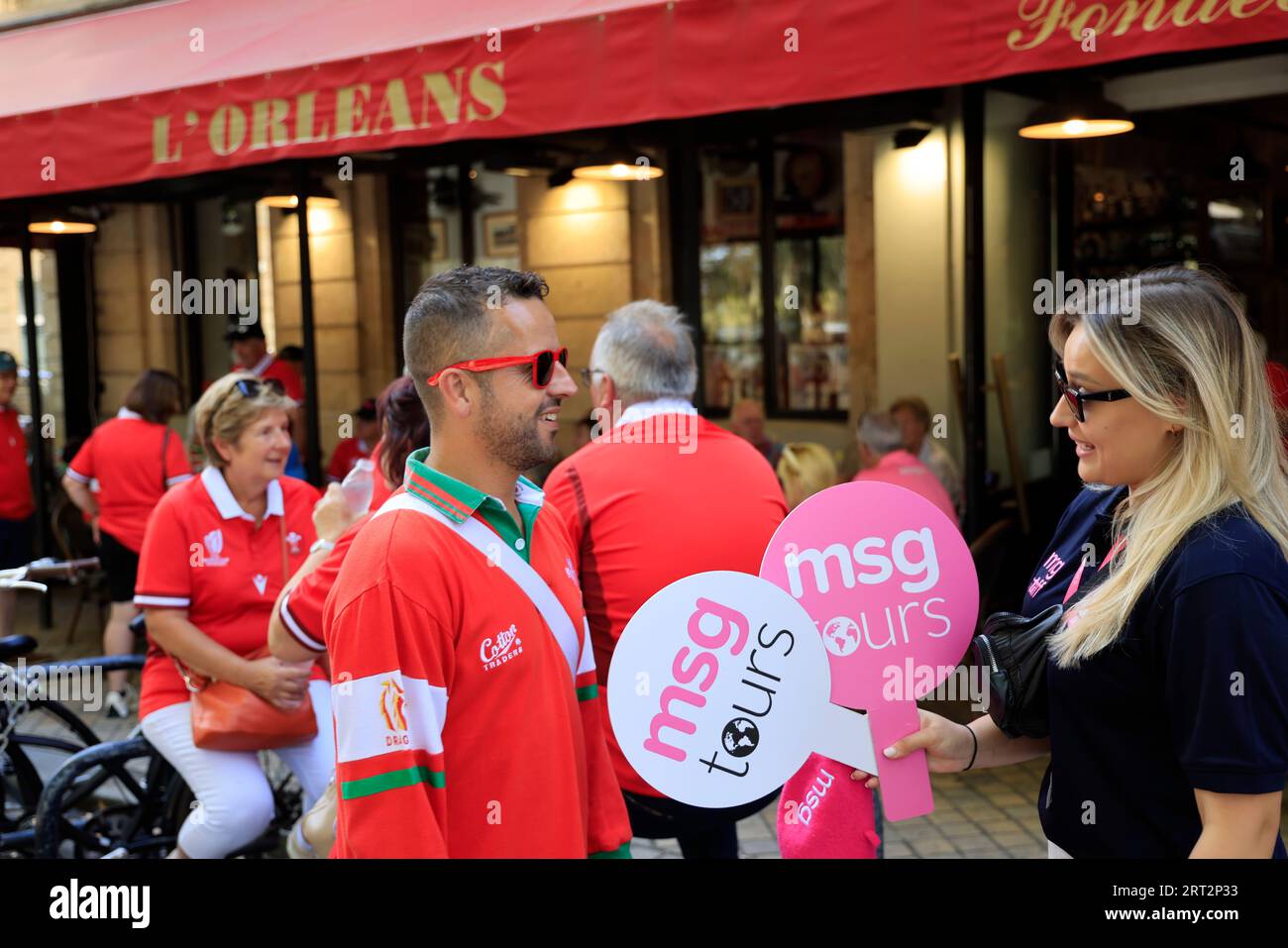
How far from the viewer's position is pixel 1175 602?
5.90 ft

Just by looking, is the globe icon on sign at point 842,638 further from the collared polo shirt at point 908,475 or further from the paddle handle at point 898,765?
the collared polo shirt at point 908,475

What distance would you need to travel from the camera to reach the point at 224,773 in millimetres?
3820

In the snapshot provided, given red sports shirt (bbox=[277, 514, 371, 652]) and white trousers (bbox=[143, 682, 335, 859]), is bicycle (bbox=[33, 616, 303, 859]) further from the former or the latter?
red sports shirt (bbox=[277, 514, 371, 652])

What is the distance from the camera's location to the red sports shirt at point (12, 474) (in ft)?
28.9

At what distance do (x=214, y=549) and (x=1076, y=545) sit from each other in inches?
102

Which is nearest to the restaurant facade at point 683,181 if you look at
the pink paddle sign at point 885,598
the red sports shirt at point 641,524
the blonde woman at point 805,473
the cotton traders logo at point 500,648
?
the blonde woman at point 805,473

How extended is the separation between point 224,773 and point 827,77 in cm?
303

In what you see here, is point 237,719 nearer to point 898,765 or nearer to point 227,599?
point 227,599

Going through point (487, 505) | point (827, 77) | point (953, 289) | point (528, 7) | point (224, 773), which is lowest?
point (224, 773)

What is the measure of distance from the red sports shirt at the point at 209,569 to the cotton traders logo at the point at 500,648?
2017 mm

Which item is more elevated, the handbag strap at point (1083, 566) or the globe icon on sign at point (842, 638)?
the handbag strap at point (1083, 566)
